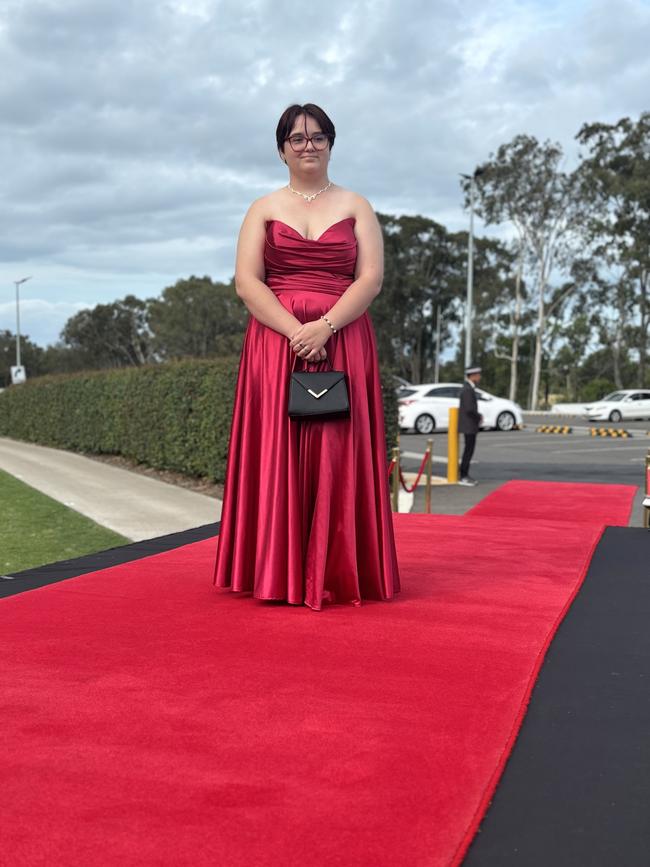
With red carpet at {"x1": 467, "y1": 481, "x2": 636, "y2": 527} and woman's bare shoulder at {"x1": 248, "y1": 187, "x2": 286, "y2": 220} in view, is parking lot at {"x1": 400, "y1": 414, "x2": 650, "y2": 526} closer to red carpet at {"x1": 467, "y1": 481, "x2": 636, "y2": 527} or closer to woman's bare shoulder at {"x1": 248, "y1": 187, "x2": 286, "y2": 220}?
red carpet at {"x1": 467, "y1": 481, "x2": 636, "y2": 527}

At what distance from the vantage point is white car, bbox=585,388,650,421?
123ft

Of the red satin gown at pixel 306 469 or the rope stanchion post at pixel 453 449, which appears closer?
the red satin gown at pixel 306 469

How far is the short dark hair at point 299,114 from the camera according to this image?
4.21m

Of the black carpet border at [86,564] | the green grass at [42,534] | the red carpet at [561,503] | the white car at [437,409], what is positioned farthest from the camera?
the white car at [437,409]

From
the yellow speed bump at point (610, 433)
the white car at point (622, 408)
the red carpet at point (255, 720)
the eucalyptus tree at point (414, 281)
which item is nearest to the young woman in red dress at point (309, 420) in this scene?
the red carpet at point (255, 720)

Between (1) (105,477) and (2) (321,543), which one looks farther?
(1) (105,477)

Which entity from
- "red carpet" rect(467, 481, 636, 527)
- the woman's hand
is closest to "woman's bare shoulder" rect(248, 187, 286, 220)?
the woman's hand

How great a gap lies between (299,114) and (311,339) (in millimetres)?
1041

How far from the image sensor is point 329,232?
4191mm

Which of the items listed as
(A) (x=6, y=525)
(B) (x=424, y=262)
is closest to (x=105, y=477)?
(A) (x=6, y=525)

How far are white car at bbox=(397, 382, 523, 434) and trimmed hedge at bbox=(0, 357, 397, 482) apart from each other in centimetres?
918

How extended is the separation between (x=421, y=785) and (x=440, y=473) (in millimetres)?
13547

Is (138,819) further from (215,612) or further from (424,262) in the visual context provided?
(424,262)

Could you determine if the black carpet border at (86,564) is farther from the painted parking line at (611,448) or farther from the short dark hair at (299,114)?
the painted parking line at (611,448)
